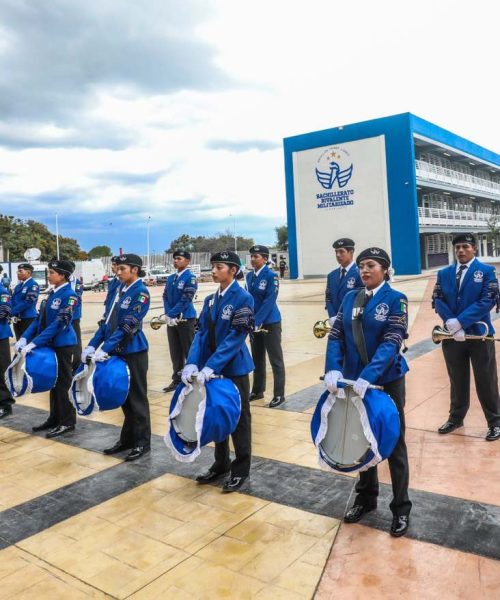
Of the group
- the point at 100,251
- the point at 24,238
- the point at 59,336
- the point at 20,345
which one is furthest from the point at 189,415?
the point at 100,251

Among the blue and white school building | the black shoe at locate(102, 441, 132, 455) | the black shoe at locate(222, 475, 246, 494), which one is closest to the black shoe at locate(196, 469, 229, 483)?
the black shoe at locate(222, 475, 246, 494)

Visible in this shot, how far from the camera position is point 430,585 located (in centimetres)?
278

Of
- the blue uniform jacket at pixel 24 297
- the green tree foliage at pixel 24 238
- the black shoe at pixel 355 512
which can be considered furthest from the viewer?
the green tree foliage at pixel 24 238

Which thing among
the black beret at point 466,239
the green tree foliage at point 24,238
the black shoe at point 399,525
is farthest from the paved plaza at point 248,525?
the green tree foliage at point 24,238

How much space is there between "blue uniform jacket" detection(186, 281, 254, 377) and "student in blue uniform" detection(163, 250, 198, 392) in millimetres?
3266

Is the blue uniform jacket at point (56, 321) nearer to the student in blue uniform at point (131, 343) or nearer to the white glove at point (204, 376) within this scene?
the student in blue uniform at point (131, 343)

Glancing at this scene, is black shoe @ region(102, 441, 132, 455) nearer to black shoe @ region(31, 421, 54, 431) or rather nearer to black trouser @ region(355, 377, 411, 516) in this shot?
black shoe @ region(31, 421, 54, 431)

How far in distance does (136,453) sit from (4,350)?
2980 millimetres

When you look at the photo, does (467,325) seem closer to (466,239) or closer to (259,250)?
(466,239)

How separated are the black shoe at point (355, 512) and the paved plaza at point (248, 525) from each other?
0.06m

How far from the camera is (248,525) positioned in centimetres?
351

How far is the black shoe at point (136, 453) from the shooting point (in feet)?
15.7

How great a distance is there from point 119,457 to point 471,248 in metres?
3.78

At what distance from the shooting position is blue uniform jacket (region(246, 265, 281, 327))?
6.52m
